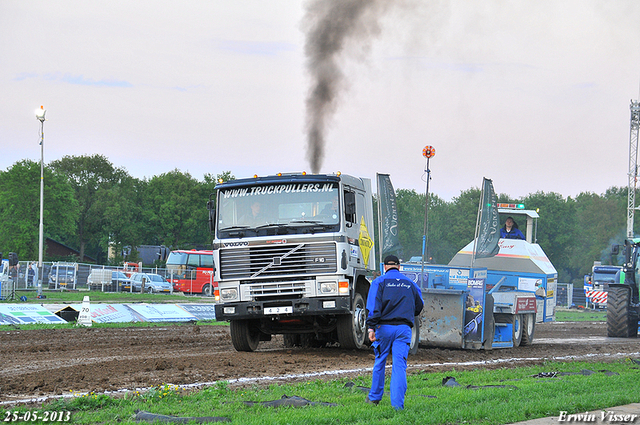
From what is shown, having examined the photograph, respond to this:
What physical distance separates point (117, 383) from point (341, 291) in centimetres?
467

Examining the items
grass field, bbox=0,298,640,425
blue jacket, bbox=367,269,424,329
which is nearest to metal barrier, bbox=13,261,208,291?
grass field, bbox=0,298,640,425

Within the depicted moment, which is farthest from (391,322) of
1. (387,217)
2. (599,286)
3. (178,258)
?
(178,258)

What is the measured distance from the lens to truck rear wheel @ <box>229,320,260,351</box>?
46.9ft

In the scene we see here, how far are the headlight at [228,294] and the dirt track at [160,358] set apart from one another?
1041 mm

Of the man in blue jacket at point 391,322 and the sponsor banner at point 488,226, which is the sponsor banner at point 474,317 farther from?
the man in blue jacket at point 391,322

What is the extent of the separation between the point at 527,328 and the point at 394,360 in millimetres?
10553

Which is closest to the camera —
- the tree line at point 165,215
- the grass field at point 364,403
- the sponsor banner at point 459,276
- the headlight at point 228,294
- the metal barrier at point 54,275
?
the grass field at point 364,403

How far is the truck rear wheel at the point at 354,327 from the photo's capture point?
13805 millimetres

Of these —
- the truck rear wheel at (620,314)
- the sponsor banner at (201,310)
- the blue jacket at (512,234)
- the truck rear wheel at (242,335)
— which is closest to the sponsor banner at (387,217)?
the blue jacket at (512,234)

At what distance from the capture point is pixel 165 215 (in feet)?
302

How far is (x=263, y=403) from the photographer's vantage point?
7.96 m

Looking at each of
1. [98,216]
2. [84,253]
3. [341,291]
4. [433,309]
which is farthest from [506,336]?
[84,253]

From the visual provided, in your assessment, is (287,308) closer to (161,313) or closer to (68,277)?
(161,313)

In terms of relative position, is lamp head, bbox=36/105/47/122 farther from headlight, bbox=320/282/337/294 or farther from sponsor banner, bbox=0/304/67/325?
headlight, bbox=320/282/337/294
